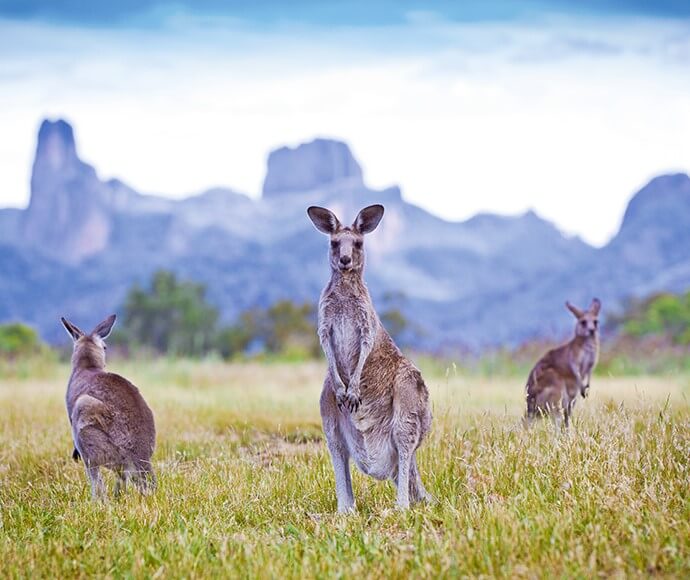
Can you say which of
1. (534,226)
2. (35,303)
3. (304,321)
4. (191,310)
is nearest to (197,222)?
(35,303)

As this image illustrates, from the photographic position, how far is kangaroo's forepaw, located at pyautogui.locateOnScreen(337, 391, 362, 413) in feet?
19.8

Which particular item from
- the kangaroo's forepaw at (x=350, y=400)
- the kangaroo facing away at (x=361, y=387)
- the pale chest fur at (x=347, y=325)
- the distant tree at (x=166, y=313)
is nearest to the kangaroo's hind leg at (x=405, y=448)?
the kangaroo facing away at (x=361, y=387)

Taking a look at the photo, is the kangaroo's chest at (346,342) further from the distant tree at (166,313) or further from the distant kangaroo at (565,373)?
the distant tree at (166,313)

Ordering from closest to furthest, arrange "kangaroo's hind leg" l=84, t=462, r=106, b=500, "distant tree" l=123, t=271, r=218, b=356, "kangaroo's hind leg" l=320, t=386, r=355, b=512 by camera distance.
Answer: "kangaroo's hind leg" l=320, t=386, r=355, b=512 < "kangaroo's hind leg" l=84, t=462, r=106, b=500 < "distant tree" l=123, t=271, r=218, b=356

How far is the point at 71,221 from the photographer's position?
115 meters

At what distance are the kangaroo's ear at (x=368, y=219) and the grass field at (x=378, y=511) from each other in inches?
73.6

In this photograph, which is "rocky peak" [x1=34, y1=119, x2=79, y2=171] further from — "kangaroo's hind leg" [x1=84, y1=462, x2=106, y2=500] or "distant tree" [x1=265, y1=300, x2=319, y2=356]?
"kangaroo's hind leg" [x1=84, y1=462, x2=106, y2=500]

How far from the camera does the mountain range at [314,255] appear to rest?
81.1 meters

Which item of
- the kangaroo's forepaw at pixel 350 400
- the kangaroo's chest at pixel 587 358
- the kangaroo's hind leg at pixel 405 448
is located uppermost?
the kangaroo's chest at pixel 587 358

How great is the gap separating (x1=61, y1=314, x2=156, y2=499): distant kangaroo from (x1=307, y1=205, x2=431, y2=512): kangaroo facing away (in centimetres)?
172

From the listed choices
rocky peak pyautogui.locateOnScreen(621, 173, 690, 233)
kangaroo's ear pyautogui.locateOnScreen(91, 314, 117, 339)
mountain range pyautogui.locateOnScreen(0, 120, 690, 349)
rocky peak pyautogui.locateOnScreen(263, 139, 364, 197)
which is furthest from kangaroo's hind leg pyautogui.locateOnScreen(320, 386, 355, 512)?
rocky peak pyautogui.locateOnScreen(263, 139, 364, 197)

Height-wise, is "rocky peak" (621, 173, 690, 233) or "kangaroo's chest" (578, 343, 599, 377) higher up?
"rocky peak" (621, 173, 690, 233)

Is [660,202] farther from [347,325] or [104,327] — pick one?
[347,325]

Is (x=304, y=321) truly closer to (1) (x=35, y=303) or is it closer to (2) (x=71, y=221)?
(1) (x=35, y=303)
